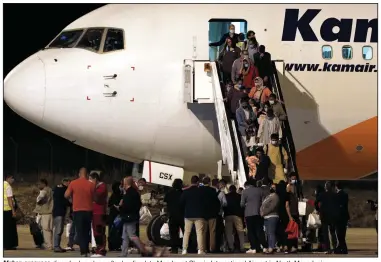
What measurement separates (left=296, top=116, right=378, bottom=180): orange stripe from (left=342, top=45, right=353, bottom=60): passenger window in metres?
1.65

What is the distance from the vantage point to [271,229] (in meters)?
26.2

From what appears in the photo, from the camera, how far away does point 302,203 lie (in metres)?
27.6

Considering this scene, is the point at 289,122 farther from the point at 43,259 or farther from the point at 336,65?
the point at 43,259

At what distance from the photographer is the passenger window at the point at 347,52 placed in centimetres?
3027

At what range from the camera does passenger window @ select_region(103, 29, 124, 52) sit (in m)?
30.2

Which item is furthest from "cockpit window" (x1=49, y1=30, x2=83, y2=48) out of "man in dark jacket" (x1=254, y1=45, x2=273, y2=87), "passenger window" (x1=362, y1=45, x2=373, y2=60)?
"passenger window" (x1=362, y1=45, x2=373, y2=60)

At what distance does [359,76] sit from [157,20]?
16.6ft

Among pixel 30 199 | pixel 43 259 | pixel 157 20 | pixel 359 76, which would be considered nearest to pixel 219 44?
pixel 157 20

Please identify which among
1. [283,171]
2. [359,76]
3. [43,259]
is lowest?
[43,259]

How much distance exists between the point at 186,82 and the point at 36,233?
16.3 feet

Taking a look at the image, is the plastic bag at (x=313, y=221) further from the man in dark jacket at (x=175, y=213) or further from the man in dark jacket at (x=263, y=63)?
the man in dark jacket at (x=175, y=213)

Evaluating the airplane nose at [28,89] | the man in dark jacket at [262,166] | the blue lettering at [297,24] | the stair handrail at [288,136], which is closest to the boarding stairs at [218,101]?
the man in dark jacket at [262,166]

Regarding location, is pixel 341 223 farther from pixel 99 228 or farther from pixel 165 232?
pixel 99 228

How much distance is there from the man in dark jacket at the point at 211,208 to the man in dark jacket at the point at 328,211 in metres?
2.31
